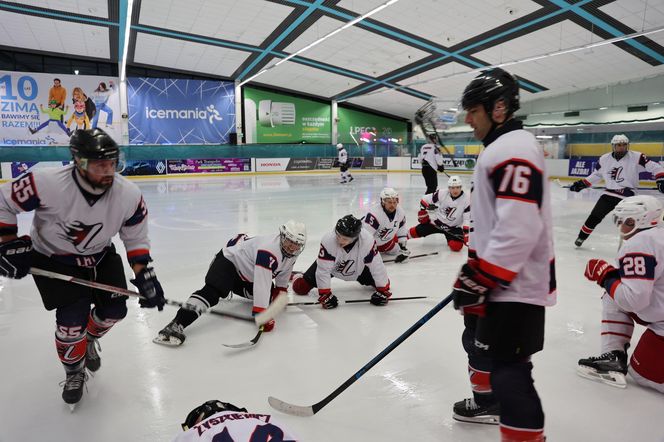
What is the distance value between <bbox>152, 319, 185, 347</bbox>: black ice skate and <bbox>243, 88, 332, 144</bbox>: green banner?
20.1 meters

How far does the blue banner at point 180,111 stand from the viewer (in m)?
18.9

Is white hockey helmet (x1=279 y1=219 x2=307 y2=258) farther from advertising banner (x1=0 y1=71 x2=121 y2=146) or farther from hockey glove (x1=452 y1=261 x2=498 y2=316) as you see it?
advertising banner (x1=0 y1=71 x2=121 y2=146)

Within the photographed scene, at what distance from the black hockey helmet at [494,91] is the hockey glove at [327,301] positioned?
6.78 ft

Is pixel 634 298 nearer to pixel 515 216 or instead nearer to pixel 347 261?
pixel 515 216

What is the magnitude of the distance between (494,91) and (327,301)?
214cm

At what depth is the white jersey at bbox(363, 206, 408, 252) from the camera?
14.0 ft

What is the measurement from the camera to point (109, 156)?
175 centimetres

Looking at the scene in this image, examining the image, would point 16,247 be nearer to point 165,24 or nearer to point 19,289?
point 19,289

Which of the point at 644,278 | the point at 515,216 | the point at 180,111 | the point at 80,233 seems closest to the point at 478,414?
the point at 644,278

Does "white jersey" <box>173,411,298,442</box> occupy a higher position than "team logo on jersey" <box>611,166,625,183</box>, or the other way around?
"team logo on jersey" <box>611,166,625,183</box>

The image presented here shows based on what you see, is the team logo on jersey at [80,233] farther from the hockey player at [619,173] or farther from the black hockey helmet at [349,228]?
the hockey player at [619,173]

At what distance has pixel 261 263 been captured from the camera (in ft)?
8.71

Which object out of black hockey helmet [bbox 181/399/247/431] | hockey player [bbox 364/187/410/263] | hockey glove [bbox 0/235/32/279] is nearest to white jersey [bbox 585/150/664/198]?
hockey player [bbox 364/187/410/263]

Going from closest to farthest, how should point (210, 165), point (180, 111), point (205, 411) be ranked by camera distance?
point (205, 411) → point (210, 165) → point (180, 111)
